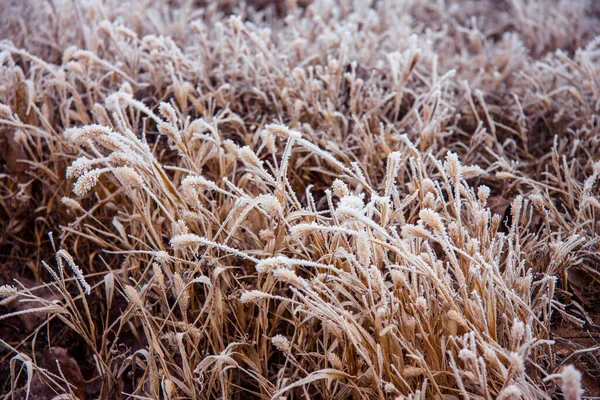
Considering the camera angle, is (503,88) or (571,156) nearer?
(571,156)

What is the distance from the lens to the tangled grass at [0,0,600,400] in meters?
1.15

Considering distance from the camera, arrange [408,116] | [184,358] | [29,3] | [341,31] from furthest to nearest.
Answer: [29,3] → [341,31] → [408,116] → [184,358]

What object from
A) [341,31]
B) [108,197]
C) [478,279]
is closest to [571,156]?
[478,279]

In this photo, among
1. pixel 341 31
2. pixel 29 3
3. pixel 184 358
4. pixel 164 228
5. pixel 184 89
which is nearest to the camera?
pixel 184 358

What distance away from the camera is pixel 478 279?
1.14 m

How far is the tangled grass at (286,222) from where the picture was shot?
115 cm

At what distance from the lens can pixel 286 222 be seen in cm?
122

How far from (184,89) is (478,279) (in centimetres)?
111

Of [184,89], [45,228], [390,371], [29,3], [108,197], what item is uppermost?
[29,3]

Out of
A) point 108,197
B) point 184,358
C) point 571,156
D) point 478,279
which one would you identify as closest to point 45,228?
point 108,197

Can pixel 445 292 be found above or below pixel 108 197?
below

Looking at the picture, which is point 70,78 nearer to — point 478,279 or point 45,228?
point 45,228

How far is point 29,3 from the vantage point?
2.69m

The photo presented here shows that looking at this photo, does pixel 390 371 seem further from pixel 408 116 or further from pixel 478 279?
pixel 408 116
